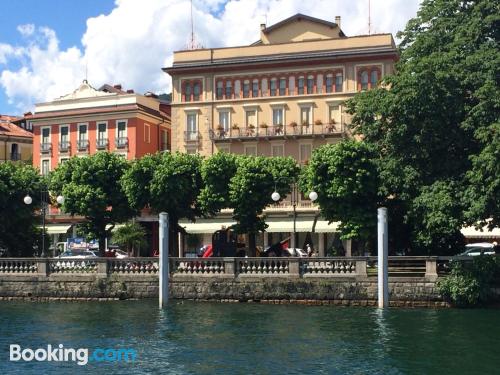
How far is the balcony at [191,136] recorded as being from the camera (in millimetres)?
68800

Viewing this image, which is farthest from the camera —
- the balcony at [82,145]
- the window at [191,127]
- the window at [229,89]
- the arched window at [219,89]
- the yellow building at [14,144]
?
the yellow building at [14,144]

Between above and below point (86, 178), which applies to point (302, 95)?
above

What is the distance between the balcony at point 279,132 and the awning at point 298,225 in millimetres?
6758

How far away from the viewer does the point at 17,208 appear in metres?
50.6

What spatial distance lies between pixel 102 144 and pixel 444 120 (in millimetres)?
40775

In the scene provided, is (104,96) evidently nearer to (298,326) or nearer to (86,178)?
(86,178)

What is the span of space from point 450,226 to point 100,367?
1792cm

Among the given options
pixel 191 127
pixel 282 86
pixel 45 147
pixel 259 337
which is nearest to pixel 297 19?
pixel 282 86

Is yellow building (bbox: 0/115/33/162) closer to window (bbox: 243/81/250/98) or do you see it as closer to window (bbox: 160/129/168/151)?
window (bbox: 160/129/168/151)

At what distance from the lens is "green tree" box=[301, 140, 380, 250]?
42.2m

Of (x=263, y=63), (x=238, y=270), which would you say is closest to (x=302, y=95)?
(x=263, y=63)

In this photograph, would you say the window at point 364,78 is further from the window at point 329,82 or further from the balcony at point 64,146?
the balcony at point 64,146

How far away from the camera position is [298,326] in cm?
3116

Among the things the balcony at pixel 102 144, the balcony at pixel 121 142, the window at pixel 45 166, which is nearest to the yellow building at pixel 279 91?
the balcony at pixel 121 142
